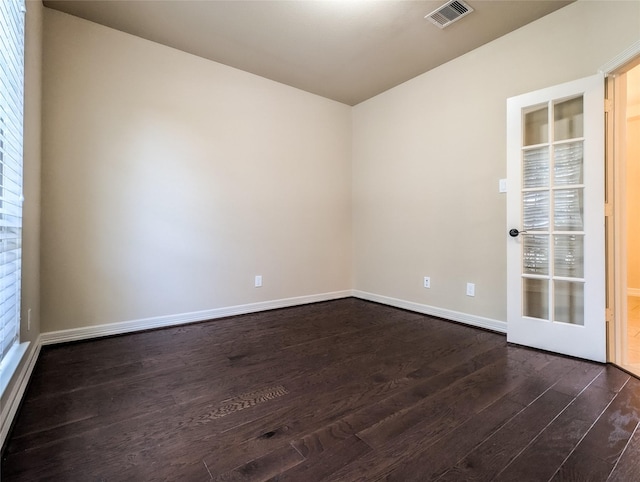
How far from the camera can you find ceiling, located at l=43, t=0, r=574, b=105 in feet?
7.95

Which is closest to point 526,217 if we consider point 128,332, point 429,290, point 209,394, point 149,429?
point 429,290

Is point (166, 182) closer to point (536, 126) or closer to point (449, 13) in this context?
point (449, 13)

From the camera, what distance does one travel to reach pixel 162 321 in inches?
117

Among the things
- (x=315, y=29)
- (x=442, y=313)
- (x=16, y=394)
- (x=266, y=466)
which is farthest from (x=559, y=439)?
(x=315, y=29)

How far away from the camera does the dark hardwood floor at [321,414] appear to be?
1.21 metres

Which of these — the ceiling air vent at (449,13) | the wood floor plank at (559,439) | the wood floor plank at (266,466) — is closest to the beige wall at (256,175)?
the ceiling air vent at (449,13)

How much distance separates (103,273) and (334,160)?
2.96 metres

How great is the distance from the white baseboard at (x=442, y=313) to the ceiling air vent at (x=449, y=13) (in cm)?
264

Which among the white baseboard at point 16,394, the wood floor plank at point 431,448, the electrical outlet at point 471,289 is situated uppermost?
the electrical outlet at point 471,289

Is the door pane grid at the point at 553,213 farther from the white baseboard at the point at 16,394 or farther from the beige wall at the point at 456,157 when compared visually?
the white baseboard at the point at 16,394

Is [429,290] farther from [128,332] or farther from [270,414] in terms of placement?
[128,332]

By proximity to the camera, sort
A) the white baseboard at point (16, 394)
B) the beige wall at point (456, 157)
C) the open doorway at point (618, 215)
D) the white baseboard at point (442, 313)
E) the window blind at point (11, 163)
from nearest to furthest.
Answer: the white baseboard at point (16, 394) < the window blind at point (11, 163) < the open doorway at point (618, 215) < the beige wall at point (456, 157) < the white baseboard at point (442, 313)

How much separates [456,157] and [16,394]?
374 cm

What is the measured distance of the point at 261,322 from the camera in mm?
A: 3170
